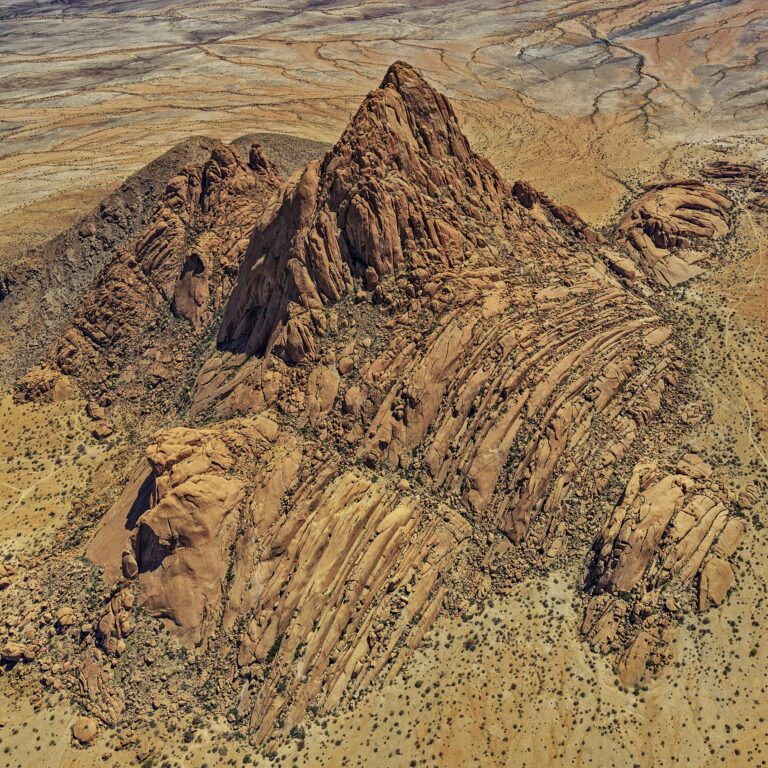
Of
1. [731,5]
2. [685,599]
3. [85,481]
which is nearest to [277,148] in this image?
[85,481]

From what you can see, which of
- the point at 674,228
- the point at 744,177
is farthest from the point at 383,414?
the point at 744,177

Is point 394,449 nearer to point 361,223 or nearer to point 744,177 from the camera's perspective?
point 361,223

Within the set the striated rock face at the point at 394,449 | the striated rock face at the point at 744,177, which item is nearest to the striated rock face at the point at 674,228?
the striated rock face at the point at 744,177

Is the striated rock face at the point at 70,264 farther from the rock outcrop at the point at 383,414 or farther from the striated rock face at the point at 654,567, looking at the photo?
the striated rock face at the point at 654,567

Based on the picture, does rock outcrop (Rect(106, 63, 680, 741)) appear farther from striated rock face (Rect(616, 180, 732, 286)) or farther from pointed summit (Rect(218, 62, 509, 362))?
striated rock face (Rect(616, 180, 732, 286))

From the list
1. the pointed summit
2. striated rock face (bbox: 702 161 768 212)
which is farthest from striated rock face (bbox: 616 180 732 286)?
the pointed summit

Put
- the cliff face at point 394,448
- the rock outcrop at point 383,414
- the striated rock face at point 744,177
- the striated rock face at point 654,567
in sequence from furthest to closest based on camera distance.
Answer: the striated rock face at point 744,177 < the rock outcrop at point 383,414 < the cliff face at point 394,448 < the striated rock face at point 654,567
